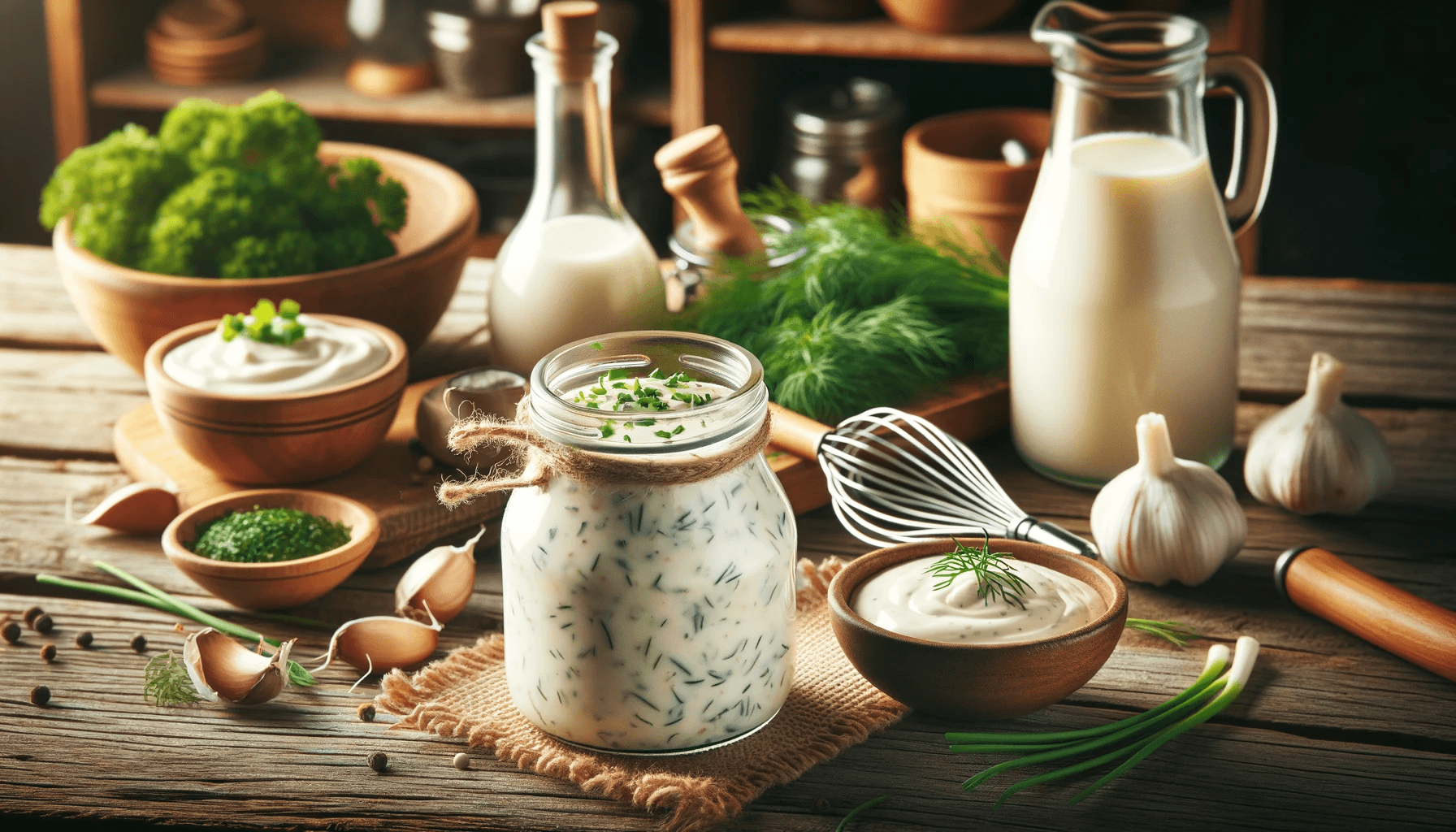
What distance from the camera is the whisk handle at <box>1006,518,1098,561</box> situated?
1050 mm

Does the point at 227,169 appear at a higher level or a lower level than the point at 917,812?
higher

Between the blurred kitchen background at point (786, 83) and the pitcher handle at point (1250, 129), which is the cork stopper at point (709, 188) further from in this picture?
the blurred kitchen background at point (786, 83)

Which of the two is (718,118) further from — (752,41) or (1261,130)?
(1261,130)

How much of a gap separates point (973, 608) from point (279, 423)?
609 millimetres

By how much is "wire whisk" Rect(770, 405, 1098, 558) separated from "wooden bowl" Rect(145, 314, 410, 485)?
1.15 ft

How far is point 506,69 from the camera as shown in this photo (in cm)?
247

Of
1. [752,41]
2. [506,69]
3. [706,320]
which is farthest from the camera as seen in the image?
[506,69]

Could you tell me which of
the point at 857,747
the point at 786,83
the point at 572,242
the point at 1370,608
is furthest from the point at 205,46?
the point at 1370,608

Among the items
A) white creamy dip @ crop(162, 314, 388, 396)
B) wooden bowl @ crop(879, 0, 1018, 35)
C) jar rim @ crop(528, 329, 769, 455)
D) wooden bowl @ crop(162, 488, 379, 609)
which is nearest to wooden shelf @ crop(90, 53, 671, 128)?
wooden bowl @ crop(879, 0, 1018, 35)

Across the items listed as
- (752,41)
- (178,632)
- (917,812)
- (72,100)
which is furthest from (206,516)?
(72,100)

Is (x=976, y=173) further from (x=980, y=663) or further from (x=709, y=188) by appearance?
(x=980, y=663)

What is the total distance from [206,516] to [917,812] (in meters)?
0.61

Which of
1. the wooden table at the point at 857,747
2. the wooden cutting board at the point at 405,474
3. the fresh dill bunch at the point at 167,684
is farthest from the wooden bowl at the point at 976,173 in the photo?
the fresh dill bunch at the point at 167,684

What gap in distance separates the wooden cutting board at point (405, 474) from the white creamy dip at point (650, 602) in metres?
0.30
